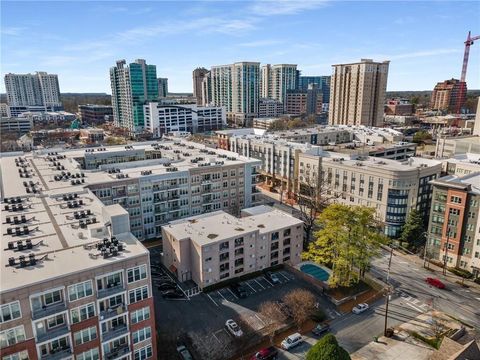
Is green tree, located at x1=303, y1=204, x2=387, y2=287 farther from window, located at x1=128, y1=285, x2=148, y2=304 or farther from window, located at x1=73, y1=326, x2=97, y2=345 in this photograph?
window, located at x1=73, y1=326, x2=97, y2=345

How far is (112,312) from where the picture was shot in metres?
38.2

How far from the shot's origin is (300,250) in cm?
6912

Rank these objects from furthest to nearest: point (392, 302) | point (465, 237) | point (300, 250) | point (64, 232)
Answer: point (300, 250) → point (465, 237) → point (392, 302) → point (64, 232)

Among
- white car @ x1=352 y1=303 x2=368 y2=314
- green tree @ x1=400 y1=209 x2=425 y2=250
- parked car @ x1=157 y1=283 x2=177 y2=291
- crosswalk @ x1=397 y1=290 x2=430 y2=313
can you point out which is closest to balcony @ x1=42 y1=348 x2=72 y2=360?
parked car @ x1=157 y1=283 x2=177 y2=291

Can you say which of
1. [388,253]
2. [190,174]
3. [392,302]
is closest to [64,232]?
[190,174]

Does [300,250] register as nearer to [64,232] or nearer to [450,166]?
[64,232]

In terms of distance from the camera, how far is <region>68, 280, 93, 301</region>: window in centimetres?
3544

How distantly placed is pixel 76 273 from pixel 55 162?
6013 centimetres

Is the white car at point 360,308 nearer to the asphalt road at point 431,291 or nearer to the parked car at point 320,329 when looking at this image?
the parked car at point 320,329

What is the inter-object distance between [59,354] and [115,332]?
5776 millimetres

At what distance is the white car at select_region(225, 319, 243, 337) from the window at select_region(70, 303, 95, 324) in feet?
66.2

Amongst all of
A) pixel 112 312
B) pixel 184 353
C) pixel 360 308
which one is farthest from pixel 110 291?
pixel 360 308

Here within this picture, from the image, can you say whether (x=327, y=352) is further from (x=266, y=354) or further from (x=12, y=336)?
(x=12, y=336)

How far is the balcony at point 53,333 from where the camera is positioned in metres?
34.4
